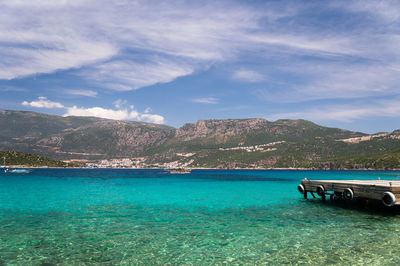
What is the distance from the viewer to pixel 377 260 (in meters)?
16.4

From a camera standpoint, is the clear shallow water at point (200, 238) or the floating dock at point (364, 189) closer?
the clear shallow water at point (200, 238)

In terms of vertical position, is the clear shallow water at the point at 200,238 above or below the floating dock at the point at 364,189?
below

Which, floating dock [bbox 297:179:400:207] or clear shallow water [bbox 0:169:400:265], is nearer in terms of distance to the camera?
clear shallow water [bbox 0:169:400:265]

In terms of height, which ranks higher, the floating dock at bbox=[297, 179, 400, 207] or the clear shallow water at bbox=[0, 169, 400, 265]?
the floating dock at bbox=[297, 179, 400, 207]

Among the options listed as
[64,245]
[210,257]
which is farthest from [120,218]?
[210,257]

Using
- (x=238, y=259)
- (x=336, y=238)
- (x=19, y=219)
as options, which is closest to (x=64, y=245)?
(x=238, y=259)

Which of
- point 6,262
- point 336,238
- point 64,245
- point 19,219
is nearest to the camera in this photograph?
point 6,262

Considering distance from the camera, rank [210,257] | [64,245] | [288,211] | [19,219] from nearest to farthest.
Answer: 1. [210,257]
2. [64,245]
3. [19,219]
4. [288,211]

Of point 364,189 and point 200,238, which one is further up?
point 364,189

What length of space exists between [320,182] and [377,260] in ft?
91.3

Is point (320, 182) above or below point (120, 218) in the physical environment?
above

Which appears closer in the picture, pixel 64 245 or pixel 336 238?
pixel 64 245

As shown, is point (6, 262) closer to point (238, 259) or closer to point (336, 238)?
A: point (238, 259)

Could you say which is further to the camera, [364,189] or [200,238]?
[364,189]
